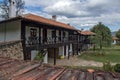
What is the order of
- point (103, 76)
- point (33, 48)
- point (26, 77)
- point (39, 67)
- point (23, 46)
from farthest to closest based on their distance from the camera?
point (33, 48) < point (23, 46) < point (39, 67) < point (103, 76) < point (26, 77)

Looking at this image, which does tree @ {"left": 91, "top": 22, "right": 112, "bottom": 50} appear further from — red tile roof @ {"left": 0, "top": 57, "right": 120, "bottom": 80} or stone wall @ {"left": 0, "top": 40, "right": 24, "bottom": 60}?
red tile roof @ {"left": 0, "top": 57, "right": 120, "bottom": 80}

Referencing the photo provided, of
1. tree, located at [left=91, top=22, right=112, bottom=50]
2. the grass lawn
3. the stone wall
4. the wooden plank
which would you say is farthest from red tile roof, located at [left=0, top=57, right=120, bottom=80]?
tree, located at [left=91, top=22, right=112, bottom=50]

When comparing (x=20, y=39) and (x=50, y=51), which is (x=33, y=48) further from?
(x=50, y=51)

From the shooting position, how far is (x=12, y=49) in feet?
49.5

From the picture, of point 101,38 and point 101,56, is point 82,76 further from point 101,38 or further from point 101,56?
point 101,38

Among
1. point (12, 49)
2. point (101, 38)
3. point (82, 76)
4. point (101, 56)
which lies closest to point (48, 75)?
point (82, 76)

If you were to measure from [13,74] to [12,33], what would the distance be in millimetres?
13780

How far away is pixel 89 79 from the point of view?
4.34m

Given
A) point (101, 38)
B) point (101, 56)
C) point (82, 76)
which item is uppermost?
point (101, 38)

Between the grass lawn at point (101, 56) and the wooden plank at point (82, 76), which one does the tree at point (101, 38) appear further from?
the wooden plank at point (82, 76)

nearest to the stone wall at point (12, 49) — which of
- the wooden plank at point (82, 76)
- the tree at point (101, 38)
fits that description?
the wooden plank at point (82, 76)

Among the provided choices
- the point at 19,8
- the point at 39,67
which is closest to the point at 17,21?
the point at 39,67

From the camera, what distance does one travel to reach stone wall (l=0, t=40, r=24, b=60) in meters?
13.9

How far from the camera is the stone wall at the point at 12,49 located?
1385 centimetres
